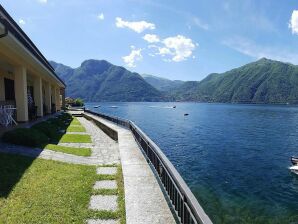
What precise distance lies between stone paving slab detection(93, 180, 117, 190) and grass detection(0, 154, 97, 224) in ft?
0.54

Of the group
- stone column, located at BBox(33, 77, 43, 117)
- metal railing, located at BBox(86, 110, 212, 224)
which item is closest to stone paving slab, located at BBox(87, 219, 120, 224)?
metal railing, located at BBox(86, 110, 212, 224)

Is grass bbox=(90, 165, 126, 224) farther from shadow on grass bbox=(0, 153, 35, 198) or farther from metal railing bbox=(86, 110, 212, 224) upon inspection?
shadow on grass bbox=(0, 153, 35, 198)

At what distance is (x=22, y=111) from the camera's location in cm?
1836

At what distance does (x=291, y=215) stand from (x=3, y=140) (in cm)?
1247

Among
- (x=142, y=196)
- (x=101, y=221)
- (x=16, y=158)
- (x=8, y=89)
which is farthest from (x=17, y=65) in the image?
(x=101, y=221)

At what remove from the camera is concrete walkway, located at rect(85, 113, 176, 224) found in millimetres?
5598

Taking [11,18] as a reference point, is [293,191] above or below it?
below

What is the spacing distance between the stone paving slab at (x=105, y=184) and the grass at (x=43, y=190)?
0.54 feet

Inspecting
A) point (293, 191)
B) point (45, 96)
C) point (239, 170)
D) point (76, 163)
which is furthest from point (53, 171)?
point (45, 96)

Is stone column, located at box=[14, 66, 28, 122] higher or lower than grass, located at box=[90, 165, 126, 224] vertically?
higher

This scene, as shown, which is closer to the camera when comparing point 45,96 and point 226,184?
point 226,184

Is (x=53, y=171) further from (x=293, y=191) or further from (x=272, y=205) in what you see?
(x=293, y=191)

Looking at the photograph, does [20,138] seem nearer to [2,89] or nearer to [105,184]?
[105,184]

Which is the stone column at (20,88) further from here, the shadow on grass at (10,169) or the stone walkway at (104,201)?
the stone walkway at (104,201)
